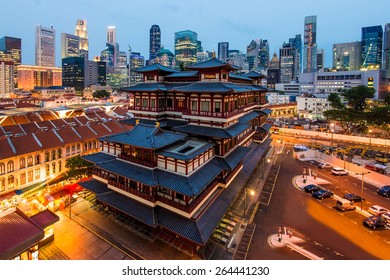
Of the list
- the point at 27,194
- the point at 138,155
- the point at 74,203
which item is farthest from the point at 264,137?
the point at 27,194

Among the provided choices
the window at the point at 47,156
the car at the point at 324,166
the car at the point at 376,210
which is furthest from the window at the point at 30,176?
the car at the point at 324,166

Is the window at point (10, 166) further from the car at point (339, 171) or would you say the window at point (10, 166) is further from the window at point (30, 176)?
the car at point (339, 171)

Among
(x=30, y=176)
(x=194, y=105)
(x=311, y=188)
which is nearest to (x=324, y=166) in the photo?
(x=311, y=188)

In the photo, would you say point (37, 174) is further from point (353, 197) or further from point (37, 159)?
point (353, 197)

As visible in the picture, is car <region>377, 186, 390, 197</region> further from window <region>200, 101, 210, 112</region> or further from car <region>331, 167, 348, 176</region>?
window <region>200, 101, 210, 112</region>

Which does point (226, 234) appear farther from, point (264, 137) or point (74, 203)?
point (264, 137)

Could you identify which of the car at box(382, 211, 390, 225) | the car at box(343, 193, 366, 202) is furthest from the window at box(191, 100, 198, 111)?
the car at box(382, 211, 390, 225)
